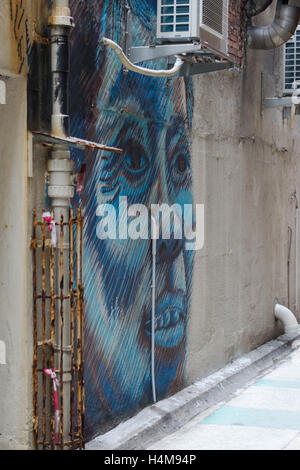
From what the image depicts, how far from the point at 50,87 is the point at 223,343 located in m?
5.01

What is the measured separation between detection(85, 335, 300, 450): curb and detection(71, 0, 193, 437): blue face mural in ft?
0.46

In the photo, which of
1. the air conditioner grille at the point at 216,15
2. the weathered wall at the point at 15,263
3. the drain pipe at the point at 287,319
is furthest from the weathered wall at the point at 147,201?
the air conditioner grille at the point at 216,15

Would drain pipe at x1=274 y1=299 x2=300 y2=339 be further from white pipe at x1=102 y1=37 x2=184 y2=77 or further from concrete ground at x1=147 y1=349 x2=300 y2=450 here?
white pipe at x1=102 y1=37 x2=184 y2=77

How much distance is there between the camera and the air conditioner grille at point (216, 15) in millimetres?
7031

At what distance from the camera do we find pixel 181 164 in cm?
836

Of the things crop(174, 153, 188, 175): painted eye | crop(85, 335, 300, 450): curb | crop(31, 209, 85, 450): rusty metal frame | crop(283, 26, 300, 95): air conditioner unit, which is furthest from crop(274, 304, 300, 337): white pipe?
crop(31, 209, 85, 450): rusty metal frame

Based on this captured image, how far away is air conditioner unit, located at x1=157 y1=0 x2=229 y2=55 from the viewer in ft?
22.7

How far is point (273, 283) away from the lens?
12.0m

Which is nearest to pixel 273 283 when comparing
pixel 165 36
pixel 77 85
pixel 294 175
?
pixel 294 175

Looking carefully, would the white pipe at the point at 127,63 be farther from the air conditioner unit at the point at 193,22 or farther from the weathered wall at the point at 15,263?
the weathered wall at the point at 15,263

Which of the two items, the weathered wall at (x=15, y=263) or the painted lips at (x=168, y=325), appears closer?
the weathered wall at (x=15, y=263)

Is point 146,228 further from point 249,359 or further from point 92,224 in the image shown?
point 249,359

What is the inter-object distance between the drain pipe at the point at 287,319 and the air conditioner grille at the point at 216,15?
18.8 feet

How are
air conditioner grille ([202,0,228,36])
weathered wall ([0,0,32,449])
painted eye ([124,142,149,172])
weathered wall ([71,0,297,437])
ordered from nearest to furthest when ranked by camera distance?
weathered wall ([0,0,32,449]) → weathered wall ([71,0,297,437]) → air conditioner grille ([202,0,228,36]) → painted eye ([124,142,149,172])
